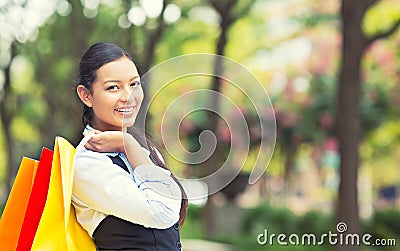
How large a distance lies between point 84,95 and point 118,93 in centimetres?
14

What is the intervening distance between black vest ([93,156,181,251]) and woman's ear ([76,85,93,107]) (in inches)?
9.2

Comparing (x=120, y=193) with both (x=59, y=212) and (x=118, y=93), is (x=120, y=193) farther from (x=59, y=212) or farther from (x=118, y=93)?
(x=118, y=93)

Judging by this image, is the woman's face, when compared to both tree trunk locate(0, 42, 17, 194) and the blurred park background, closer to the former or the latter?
the blurred park background

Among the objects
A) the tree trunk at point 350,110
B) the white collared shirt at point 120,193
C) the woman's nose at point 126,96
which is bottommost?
the white collared shirt at point 120,193

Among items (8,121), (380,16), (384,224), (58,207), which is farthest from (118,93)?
(8,121)

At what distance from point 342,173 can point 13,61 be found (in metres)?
10.4

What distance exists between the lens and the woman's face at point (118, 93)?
2605 millimetres

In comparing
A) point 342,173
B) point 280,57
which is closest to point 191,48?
point 280,57

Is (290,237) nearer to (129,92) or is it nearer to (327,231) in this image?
(327,231)

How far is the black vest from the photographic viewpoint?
252 cm

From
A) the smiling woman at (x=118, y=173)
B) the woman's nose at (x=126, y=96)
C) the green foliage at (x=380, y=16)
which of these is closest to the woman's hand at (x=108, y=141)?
the smiling woman at (x=118, y=173)

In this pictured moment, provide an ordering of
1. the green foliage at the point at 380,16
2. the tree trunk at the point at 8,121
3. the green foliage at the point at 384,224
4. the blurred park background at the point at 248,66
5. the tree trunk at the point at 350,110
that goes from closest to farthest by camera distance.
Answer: the tree trunk at the point at 350,110
the green foliage at the point at 384,224
the blurred park background at the point at 248,66
the green foliage at the point at 380,16
the tree trunk at the point at 8,121

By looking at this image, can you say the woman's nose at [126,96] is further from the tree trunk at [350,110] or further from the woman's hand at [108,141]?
the tree trunk at [350,110]

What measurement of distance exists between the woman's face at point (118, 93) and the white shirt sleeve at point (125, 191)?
147 mm
